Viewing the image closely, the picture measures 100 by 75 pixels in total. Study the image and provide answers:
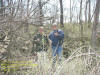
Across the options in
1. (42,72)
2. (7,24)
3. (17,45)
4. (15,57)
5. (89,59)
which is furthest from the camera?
(15,57)

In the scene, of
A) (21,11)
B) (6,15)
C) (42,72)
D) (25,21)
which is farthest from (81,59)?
(6,15)

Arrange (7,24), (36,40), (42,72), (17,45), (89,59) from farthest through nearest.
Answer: (36,40)
(17,45)
(7,24)
(42,72)
(89,59)

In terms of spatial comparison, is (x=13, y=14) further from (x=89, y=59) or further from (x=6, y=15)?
(x=89, y=59)

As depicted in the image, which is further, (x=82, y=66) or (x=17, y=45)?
(x=17, y=45)

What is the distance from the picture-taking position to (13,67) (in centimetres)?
305

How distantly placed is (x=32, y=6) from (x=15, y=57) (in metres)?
1.33

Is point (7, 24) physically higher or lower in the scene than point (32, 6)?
lower

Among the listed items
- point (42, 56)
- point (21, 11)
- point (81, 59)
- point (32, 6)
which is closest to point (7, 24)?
point (21, 11)

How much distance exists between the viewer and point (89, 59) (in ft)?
6.54

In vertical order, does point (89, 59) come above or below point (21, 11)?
below

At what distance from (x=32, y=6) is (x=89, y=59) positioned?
1.37 m

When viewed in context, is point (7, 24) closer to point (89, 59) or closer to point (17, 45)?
point (17, 45)

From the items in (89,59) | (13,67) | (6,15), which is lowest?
(13,67)

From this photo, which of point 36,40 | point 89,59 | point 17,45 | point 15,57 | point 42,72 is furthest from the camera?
point 36,40
